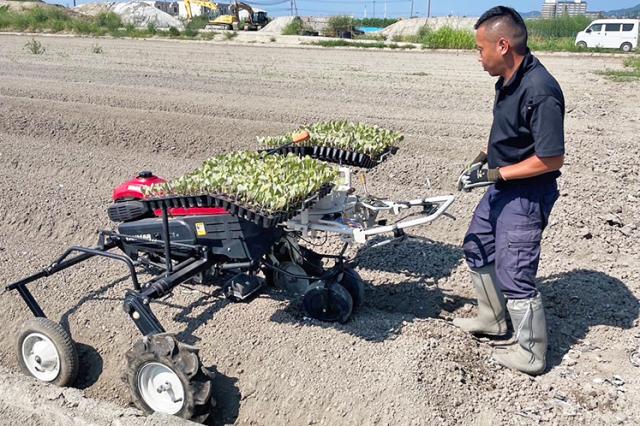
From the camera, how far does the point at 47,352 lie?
3.84 m

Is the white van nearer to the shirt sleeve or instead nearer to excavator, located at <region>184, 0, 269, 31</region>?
excavator, located at <region>184, 0, 269, 31</region>

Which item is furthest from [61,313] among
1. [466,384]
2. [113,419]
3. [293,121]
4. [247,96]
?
[247,96]

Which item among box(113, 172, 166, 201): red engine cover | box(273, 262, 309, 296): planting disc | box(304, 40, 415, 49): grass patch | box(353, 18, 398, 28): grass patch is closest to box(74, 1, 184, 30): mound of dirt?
box(304, 40, 415, 49): grass patch

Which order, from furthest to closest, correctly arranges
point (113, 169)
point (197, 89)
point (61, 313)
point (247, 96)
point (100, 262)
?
point (197, 89)
point (247, 96)
point (113, 169)
point (100, 262)
point (61, 313)

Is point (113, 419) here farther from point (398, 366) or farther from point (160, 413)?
point (398, 366)

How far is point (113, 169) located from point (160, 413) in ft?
15.9

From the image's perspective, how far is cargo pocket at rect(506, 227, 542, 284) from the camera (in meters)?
3.41

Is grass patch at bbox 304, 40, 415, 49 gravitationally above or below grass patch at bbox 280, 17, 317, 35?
below

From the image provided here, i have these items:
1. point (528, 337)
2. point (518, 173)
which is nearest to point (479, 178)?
point (518, 173)

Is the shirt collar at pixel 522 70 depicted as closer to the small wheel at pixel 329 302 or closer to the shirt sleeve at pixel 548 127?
the shirt sleeve at pixel 548 127

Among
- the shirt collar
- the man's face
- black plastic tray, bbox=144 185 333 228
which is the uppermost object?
the man's face

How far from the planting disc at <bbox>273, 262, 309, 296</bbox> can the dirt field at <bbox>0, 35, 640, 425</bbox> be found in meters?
0.10

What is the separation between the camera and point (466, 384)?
350 centimetres

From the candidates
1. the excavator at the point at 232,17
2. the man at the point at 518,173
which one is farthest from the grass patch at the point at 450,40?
the man at the point at 518,173
